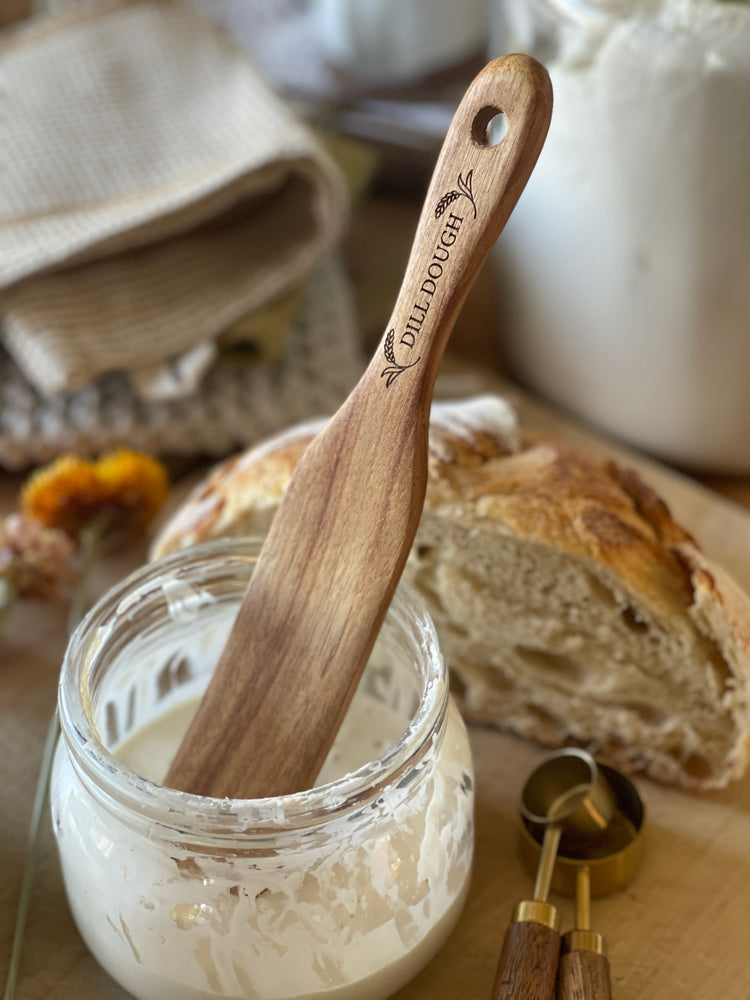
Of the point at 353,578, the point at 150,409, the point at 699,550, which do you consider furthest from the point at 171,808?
the point at 150,409

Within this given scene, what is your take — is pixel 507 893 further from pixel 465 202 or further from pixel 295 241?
pixel 295 241

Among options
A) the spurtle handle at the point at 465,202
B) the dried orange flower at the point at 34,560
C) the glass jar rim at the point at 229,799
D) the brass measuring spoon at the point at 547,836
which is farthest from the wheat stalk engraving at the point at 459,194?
the dried orange flower at the point at 34,560

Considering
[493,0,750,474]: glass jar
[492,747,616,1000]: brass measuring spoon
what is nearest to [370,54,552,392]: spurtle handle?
[492,747,616,1000]: brass measuring spoon

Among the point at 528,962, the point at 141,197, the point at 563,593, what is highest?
the point at 141,197

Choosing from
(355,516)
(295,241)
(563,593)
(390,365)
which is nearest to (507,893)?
(563,593)

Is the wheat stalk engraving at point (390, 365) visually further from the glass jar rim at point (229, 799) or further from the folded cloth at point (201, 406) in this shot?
the folded cloth at point (201, 406)

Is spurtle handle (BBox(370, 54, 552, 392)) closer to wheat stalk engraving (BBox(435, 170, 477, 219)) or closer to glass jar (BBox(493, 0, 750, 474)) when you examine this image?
wheat stalk engraving (BBox(435, 170, 477, 219))

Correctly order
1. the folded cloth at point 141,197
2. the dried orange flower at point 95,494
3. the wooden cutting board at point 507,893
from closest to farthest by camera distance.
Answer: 1. the wooden cutting board at point 507,893
2. the dried orange flower at point 95,494
3. the folded cloth at point 141,197
